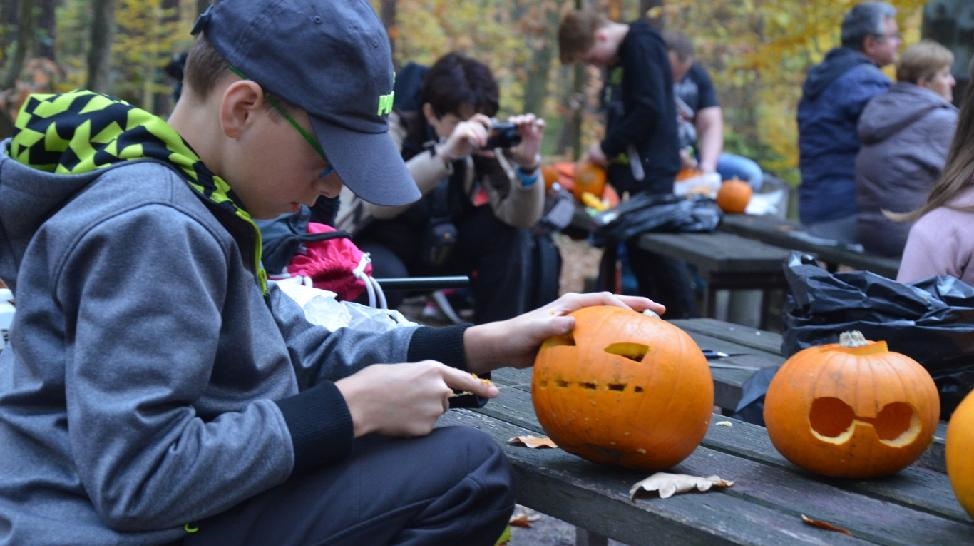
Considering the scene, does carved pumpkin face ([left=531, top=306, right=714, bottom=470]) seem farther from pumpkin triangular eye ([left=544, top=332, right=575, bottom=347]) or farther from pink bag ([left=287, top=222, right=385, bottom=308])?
pink bag ([left=287, top=222, right=385, bottom=308])

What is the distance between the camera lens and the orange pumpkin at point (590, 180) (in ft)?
26.1

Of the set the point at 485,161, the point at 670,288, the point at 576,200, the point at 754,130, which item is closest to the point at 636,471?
the point at 485,161

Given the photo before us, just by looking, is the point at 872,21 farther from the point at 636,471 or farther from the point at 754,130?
the point at 754,130

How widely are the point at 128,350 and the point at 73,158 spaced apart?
38 centimetres

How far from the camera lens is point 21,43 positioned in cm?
789

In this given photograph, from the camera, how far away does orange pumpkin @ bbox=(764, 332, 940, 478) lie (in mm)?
2250

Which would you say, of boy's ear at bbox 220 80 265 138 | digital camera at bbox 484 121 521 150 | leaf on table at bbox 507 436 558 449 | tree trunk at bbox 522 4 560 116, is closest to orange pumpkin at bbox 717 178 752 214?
digital camera at bbox 484 121 521 150

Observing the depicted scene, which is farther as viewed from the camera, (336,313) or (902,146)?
(902,146)

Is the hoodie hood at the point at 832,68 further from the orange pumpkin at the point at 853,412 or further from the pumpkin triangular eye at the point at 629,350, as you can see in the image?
the pumpkin triangular eye at the point at 629,350

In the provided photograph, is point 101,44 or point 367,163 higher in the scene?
point 367,163

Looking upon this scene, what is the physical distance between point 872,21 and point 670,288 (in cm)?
186

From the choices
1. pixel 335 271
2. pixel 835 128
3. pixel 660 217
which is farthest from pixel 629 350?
pixel 835 128

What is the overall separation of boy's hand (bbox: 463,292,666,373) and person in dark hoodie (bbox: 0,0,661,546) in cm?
19

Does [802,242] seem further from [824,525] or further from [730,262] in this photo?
[824,525]
